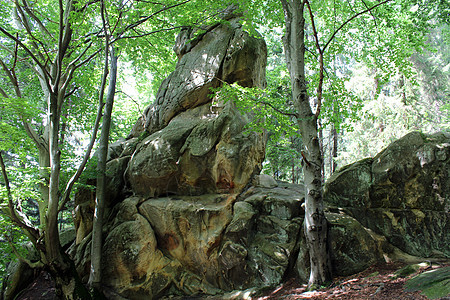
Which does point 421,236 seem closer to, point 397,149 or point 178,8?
point 397,149

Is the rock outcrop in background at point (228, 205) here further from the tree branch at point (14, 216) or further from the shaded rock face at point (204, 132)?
the tree branch at point (14, 216)

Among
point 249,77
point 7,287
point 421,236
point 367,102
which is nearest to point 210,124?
point 249,77

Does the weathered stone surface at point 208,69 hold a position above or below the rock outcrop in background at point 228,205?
above

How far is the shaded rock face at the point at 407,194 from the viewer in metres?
6.37

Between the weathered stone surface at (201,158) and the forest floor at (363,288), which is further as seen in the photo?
the weathered stone surface at (201,158)

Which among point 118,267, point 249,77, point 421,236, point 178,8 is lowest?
point 118,267

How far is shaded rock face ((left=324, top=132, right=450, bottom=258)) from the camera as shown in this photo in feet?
20.9

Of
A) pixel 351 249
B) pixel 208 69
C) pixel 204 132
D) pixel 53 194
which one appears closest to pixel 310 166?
pixel 351 249

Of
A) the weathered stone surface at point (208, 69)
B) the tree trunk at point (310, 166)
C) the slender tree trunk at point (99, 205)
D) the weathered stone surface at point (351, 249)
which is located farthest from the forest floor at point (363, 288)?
the weathered stone surface at point (208, 69)

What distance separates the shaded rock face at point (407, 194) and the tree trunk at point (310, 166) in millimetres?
1997

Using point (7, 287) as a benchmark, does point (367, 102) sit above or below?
above

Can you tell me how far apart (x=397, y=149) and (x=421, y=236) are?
2.27 meters

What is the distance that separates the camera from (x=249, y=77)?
33.9ft

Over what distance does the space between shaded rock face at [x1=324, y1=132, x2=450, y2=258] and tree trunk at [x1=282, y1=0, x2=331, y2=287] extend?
2.00 m
